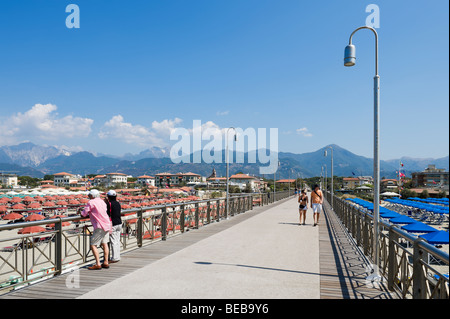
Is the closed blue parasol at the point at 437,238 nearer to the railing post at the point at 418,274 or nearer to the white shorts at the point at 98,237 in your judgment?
the railing post at the point at 418,274

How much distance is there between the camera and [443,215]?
37344 millimetres

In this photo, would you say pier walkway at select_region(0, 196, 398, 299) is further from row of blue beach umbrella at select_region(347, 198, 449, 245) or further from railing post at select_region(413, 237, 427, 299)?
row of blue beach umbrella at select_region(347, 198, 449, 245)

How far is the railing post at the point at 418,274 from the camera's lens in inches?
156

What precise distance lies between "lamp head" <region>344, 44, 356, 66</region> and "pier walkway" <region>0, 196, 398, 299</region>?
4465 mm

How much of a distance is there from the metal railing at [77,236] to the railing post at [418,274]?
5.69m

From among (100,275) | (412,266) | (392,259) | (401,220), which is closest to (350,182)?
(401,220)

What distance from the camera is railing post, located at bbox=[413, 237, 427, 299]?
3951 millimetres

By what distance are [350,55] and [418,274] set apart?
476 centimetres

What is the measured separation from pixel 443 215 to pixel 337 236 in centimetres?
3404

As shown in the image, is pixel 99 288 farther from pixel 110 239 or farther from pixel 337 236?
pixel 337 236

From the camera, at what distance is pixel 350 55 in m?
6.97

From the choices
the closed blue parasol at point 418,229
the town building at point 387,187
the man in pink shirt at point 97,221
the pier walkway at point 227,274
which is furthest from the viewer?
the town building at point 387,187

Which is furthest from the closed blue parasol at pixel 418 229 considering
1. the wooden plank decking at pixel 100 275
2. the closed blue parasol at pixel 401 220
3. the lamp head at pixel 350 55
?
the lamp head at pixel 350 55
